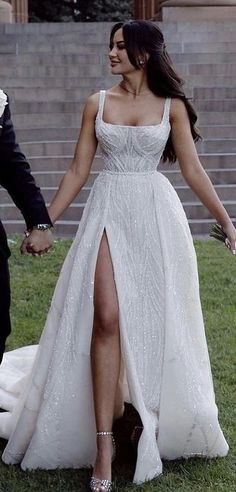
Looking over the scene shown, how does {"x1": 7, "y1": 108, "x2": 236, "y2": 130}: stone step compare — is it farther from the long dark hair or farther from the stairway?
the long dark hair

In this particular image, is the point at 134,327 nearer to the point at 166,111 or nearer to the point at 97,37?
the point at 166,111

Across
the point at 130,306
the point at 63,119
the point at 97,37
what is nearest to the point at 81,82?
the point at 63,119

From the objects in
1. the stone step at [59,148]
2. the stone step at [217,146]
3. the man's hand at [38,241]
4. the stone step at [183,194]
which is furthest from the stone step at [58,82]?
the man's hand at [38,241]

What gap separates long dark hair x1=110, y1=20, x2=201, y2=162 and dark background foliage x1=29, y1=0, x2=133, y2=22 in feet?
113

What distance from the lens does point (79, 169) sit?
4703mm

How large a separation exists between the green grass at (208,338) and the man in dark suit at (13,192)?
738 mm

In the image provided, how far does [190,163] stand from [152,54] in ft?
1.79

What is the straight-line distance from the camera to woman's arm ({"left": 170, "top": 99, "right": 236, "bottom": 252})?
15.0ft

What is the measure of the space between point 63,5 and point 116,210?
3597cm

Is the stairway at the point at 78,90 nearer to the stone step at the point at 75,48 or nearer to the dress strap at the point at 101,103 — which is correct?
the stone step at the point at 75,48

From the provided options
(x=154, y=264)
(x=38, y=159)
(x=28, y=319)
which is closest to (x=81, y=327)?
(x=154, y=264)

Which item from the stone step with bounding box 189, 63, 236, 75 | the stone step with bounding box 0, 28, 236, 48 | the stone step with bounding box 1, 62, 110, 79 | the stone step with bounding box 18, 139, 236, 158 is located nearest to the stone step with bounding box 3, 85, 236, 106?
the stone step with bounding box 1, 62, 110, 79

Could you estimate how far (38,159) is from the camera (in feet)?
42.3

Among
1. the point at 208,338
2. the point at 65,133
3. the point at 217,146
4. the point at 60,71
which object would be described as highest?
the point at 208,338
